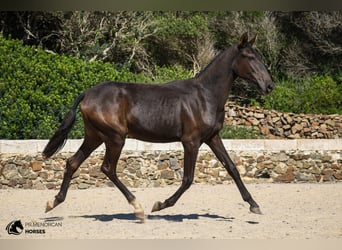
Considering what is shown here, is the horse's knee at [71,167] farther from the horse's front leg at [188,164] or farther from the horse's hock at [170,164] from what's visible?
the horse's hock at [170,164]

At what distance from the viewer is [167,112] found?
7.69m

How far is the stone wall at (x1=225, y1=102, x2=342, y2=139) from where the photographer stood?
13930mm

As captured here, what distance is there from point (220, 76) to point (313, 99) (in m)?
7.48

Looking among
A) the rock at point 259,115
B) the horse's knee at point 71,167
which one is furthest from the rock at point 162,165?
the horse's knee at point 71,167

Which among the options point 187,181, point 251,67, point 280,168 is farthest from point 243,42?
point 280,168

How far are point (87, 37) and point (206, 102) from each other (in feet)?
32.0

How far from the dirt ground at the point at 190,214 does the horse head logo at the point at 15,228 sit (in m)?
0.06

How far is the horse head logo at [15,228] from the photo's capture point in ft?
23.6

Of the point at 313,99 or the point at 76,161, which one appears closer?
the point at 76,161

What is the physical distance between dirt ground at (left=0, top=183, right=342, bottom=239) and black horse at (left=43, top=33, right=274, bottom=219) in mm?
347

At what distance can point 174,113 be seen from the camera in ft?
25.2

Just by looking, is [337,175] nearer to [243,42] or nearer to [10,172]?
[243,42]
